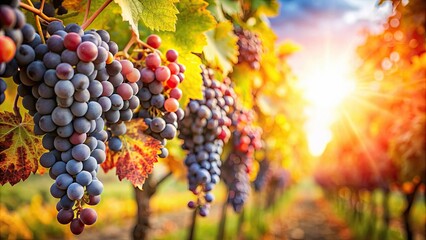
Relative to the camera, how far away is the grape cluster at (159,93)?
1.24 meters

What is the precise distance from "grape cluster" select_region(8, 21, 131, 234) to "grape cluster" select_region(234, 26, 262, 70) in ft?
4.95

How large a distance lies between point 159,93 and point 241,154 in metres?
1.59

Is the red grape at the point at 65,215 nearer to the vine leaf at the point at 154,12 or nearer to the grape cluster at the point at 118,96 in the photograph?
the grape cluster at the point at 118,96

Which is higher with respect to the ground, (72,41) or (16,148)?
(72,41)

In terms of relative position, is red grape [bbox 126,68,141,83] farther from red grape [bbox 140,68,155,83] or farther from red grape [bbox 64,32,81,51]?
red grape [bbox 64,32,81,51]

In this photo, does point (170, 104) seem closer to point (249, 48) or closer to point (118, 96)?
point (118, 96)

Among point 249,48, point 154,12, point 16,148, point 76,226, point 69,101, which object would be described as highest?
point 249,48

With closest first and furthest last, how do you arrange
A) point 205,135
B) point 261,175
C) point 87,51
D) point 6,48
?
point 6,48 < point 87,51 < point 205,135 < point 261,175

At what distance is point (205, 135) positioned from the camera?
6.03 feet

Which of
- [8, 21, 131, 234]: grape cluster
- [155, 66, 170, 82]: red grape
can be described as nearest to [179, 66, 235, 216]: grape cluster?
[155, 66, 170, 82]: red grape

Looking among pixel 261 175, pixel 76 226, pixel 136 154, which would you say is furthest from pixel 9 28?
pixel 261 175

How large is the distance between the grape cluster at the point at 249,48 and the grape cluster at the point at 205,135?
2.16 ft

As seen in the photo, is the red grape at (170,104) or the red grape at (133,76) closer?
the red grape at (133,76)

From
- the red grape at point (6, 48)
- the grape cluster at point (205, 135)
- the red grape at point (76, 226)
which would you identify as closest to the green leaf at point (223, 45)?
Answer: the grape cluster at point (205, 135)
